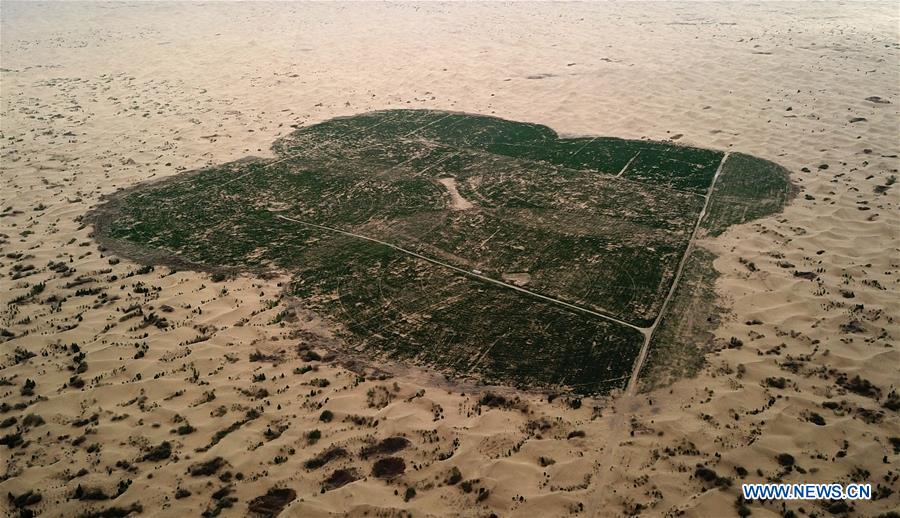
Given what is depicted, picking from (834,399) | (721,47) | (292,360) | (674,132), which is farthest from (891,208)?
(721,47)

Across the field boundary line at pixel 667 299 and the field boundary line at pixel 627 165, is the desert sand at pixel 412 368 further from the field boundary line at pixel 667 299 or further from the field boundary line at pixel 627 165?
the field boundary line at pixel 627 165

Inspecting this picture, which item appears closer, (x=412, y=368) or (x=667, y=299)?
(x=412, y=368)

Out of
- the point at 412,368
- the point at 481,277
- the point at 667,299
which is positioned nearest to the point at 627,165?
the point at 667,299

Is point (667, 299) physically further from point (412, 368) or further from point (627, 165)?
point (627, 165)

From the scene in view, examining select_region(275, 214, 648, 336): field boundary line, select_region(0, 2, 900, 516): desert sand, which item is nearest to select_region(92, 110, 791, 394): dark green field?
select_region(275, 214, 648, 336): field boundary line

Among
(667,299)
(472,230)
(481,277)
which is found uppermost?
(472,230)

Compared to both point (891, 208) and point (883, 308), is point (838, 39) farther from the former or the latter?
point (883, 308)

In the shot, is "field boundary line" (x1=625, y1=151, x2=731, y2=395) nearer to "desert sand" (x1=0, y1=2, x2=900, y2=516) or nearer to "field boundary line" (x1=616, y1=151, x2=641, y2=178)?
"desert sand" (x1=0, y1=2, x2=900, y2=516)
